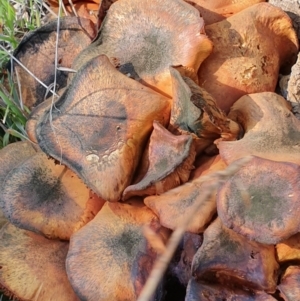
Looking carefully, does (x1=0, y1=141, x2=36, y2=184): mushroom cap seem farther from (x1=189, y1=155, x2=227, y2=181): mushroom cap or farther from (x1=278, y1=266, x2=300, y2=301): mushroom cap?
(x1=278, y1=266, x2=300, y2=301): mushroom cap

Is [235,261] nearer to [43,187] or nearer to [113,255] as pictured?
[113,255]

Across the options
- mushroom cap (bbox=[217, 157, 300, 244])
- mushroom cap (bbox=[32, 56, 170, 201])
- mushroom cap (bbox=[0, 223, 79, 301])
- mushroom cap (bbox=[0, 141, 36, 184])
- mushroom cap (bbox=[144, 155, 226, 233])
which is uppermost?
Answer: mushroom cap (bbox=[32, 56, 170, 201])

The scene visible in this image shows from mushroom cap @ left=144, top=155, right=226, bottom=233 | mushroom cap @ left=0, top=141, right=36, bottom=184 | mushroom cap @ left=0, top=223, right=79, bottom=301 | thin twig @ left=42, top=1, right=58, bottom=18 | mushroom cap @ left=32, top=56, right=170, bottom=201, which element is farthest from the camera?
thin twig @ left=42, top=1, right=58, bottom=18

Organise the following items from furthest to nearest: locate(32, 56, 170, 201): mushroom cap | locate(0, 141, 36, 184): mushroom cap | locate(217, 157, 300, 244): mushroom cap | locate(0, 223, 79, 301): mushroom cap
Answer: locate(0, 141, 36, 184): mushroom cap < locate(0, 223, 79, 301): mushroom cap < locate(32, 56, 170, 201): mushroom cap < locate(217, 157, 300, 244): mushroom cap

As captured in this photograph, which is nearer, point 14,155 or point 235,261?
point 235,261

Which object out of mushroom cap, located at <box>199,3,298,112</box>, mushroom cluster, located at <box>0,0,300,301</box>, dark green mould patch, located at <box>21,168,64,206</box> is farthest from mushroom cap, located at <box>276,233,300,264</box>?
dark green mould patch, located at <box>21,168,64,206</box>

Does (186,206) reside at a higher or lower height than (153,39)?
lower

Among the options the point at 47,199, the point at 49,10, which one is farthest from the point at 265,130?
the point at 49,10
